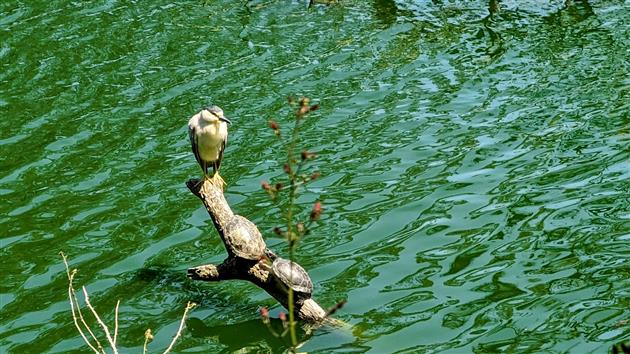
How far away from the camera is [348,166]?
11.7 metres

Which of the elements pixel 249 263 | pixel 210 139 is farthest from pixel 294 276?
A: pixel 210 139

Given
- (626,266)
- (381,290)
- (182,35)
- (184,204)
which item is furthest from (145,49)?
(626,266)

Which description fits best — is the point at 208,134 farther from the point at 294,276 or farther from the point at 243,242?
the point at 294,276

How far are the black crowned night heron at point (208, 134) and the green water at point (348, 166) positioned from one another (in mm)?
1108

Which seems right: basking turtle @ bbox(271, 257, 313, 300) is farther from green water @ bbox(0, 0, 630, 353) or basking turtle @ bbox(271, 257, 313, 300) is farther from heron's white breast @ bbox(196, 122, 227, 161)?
heron's white breast @ bbox(196, 122, 227, 161)

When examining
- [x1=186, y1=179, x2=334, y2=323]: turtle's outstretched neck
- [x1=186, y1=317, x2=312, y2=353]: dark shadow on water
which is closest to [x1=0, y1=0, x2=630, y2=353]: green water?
[x1=186, y1=317, x2=312, y2=353]: dark shadow on water

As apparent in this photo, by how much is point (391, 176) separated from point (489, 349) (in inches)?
140

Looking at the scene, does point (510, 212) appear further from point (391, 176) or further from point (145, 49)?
point (145, 49)

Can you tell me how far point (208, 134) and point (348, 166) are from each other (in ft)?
9.14

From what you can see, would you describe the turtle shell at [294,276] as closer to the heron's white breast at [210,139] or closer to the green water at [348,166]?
the green water at [348,166]

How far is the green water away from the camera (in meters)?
8.78

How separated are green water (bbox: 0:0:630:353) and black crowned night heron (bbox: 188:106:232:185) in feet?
3.63

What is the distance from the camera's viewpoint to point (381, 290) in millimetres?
9141

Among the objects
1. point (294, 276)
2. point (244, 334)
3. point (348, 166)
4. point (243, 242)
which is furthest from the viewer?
point (348, 166)
